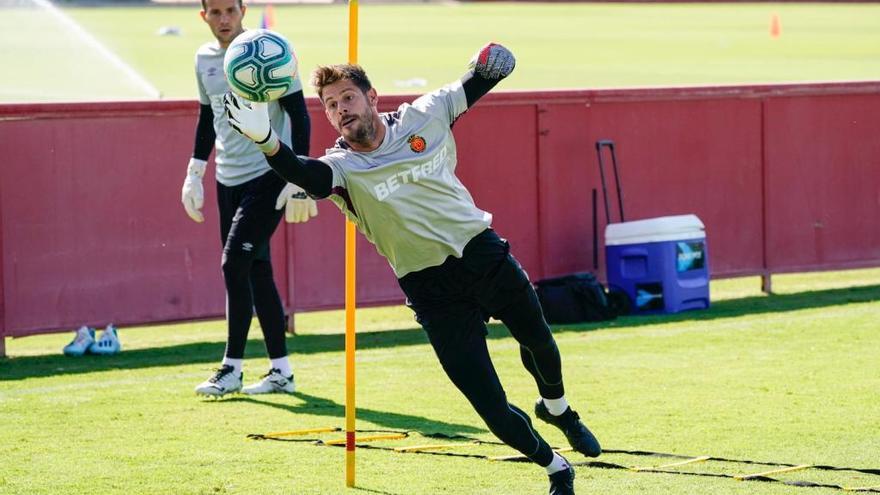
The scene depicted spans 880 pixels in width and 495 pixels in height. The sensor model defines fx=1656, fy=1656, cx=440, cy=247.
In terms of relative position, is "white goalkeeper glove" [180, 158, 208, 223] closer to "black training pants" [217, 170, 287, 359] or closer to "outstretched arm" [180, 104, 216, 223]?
"outstretched arm" [180, 104, 216, 223]

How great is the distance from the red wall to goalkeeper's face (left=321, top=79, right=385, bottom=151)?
543cm

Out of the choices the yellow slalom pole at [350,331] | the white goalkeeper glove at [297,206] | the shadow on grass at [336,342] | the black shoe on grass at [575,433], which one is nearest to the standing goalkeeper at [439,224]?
the black shoe on grass at [575,433]

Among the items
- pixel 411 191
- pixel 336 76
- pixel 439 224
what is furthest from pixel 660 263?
pixel 336 76

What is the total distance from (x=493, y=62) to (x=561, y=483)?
1.82 m

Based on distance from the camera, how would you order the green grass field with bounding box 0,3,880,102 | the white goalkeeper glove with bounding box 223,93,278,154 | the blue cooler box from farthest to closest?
the green grass field with bounding box 0,3,880,102 → the blue cooler box → the white goalkeeper glove with bounding box 223,93,278,154

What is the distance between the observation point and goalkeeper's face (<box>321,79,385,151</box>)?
6.73 m

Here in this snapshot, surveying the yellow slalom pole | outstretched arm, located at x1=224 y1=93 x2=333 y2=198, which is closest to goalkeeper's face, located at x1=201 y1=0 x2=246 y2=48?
the yellow slalom pole

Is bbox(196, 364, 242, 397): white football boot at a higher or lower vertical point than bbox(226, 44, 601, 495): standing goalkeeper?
lower

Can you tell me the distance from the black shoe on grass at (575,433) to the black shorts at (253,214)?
→ 2.67 m

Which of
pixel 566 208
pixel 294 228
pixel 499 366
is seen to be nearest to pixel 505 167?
pixel 566 208

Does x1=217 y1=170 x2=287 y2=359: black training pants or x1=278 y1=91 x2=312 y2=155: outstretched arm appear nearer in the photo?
x1=278 y1=91 x2=312 y2=155: outstretched arm

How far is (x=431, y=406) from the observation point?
9477 millimetres

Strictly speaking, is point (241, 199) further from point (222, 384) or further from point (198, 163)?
point (222, 384)

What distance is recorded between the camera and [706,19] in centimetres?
5803
